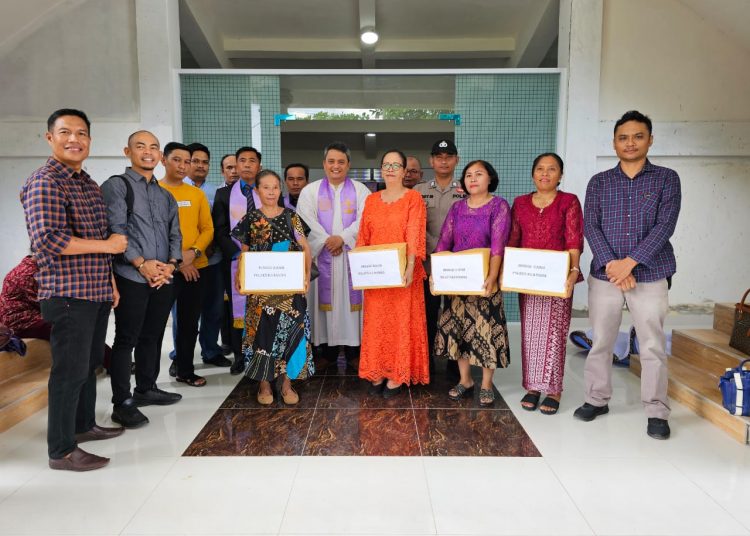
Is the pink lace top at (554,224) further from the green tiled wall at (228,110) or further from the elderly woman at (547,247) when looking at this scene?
the green tiled wall at (228,110)

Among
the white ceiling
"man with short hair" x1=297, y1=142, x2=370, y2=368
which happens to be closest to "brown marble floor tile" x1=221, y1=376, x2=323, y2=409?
"man with short hair" x1=297, y1=142, x2=370, y2=368

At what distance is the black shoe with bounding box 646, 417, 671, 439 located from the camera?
2.49 meters

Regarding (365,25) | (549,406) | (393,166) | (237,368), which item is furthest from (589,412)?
(365,25)

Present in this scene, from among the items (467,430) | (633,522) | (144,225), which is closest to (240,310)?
(144,225)

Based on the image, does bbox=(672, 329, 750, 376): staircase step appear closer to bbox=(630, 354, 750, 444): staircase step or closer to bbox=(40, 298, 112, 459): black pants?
bbox=(630, 354, 750, 444): staircase step

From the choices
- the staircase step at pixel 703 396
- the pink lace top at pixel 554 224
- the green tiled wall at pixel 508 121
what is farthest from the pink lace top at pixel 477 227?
the green tiled wall at pixel 508 121

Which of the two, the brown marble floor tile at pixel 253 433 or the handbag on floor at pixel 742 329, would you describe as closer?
the brown marble floor tile at pixel 253 433

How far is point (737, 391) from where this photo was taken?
245cm

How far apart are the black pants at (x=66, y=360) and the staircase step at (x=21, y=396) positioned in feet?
2.33

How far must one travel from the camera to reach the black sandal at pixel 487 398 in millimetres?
2928

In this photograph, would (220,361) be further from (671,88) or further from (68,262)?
(671,88)

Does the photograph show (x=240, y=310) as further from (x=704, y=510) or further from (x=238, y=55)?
(x=238, y=55)

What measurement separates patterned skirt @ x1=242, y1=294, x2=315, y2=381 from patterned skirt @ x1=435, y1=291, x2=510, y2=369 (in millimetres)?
915

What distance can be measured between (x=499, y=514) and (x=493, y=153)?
4.10 meters
